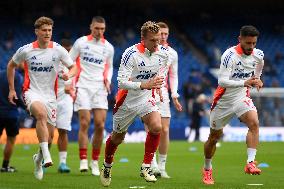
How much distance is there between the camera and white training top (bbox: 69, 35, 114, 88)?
14.5m

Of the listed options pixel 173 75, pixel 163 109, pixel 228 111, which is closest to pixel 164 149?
pixel 163 109

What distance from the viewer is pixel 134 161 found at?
17797mm

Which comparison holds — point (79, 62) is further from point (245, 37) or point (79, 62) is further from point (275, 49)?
point (275, 49)

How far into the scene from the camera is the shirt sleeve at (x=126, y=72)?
10.5 metres

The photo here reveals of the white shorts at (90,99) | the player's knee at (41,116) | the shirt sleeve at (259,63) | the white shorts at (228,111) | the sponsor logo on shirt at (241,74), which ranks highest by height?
the shirt sleeve at (259,63)

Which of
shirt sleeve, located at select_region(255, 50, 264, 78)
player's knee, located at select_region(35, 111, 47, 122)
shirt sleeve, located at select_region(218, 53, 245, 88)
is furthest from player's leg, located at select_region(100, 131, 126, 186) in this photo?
shirt sleeve, located at select_region(255, 50, 264, 78)

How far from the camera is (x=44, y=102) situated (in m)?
12.3

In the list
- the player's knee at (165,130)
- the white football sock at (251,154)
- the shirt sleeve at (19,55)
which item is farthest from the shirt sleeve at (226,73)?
the shirt sleeve at (19,55)

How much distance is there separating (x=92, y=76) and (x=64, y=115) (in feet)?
3.30

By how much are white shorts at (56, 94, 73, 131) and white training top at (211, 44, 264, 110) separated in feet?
12.6

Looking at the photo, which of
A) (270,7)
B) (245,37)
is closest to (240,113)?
(245,37)

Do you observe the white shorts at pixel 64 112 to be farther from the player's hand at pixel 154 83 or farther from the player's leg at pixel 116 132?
the player's hand at pixel 154 83

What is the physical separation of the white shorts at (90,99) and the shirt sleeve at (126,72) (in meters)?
3.67

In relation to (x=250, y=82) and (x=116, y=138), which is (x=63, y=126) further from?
(x=250, y=82)
